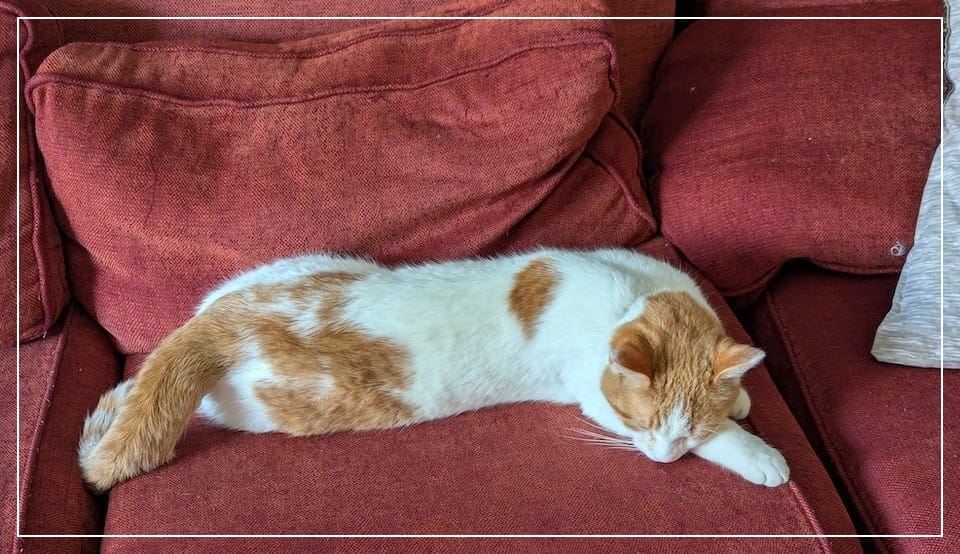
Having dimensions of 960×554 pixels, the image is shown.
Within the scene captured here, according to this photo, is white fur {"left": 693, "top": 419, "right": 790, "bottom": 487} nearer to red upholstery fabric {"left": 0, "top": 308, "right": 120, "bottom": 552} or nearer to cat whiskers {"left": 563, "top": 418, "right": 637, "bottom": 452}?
cat whiskers {"left": 563, "top": 418, "right": 637, "bottom": 452}

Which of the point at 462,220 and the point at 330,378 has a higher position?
the point at 462,220

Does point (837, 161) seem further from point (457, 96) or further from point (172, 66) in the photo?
point (172, 66)

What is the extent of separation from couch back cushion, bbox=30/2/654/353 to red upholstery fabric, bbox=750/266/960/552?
1.67ft

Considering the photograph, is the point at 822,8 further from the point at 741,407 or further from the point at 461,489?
the point at 461,489

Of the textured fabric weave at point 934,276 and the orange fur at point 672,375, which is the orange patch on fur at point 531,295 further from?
the textured fabric weave at point 934,276

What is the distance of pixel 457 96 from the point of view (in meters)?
1.18

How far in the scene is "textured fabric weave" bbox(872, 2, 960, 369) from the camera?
3.72 feet

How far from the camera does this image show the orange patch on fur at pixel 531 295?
3.85 feet

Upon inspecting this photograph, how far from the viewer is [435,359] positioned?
1129 mm

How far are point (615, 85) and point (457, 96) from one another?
26cm

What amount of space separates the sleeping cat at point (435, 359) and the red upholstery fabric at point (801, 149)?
169 millimetres

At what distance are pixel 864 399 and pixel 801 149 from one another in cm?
43

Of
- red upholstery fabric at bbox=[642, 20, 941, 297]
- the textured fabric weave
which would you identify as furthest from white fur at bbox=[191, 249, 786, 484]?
the textured fabric weave

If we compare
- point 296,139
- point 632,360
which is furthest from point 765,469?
point 296,139
